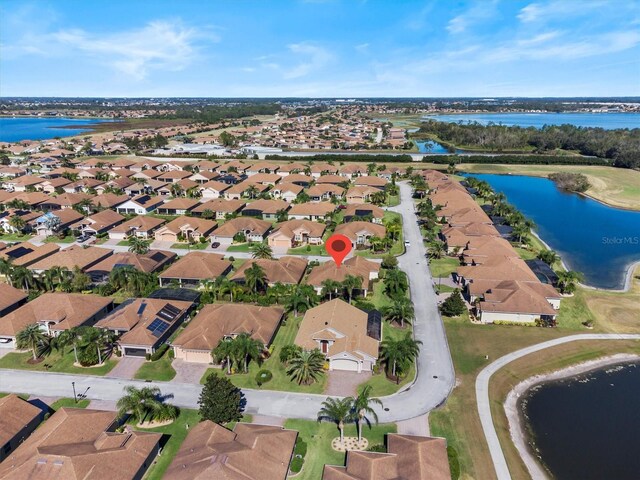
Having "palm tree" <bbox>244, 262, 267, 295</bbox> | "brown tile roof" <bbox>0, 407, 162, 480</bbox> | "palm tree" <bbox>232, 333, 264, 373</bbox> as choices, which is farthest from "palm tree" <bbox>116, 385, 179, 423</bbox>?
"palm tree" <bbox>244, 262, 267, 295</bbox>

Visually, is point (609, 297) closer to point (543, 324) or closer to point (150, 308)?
point (543, 324)

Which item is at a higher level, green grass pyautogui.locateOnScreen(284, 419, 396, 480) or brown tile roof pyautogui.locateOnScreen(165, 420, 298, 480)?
brown tile roof pyautogui.locateOnScreen(165, 420, 298, 480)

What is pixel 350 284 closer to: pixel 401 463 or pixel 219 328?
pixel 219 328

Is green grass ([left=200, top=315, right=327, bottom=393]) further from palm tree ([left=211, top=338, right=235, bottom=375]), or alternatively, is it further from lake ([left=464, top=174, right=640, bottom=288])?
lake ([left=464, top=174, right=640, bottom=288])

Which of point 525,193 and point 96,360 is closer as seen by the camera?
point 96,360

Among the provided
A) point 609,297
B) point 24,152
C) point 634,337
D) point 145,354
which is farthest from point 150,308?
point 24,152

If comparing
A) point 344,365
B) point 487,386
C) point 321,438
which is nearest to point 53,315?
point 344,365
